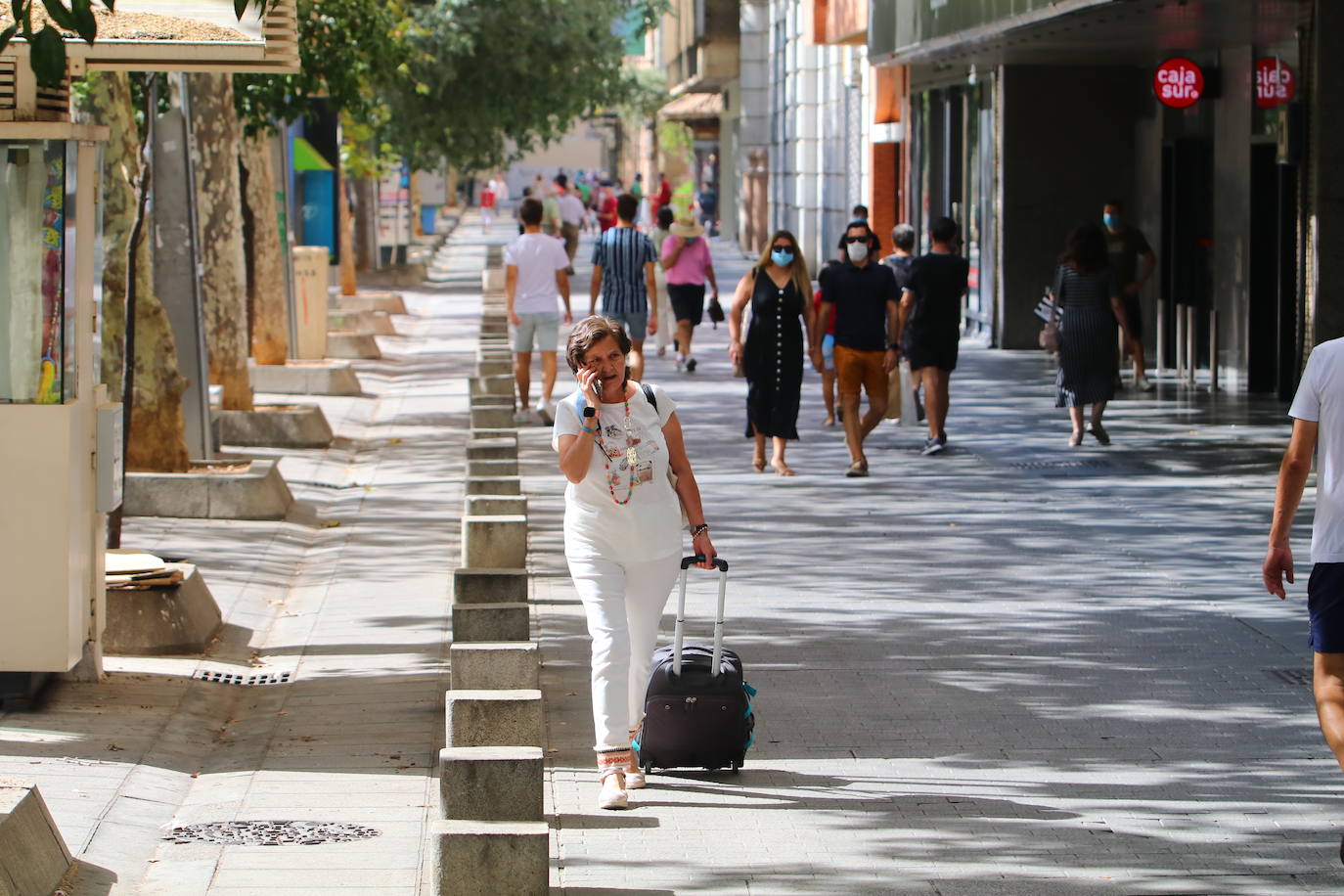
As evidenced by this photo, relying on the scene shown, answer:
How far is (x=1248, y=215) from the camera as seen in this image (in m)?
18.1

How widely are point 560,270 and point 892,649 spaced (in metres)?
9.47

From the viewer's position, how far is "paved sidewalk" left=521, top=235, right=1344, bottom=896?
18.4 ft

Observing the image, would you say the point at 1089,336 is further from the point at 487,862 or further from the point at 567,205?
the point at 567,205

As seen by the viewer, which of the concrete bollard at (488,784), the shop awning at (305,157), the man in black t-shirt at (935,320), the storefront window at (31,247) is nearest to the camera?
the concrete bollard at (488,784)

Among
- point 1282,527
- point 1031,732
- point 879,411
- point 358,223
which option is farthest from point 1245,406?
point 358,223

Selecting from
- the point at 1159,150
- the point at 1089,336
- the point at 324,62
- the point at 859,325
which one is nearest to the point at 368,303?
the point at 324,62

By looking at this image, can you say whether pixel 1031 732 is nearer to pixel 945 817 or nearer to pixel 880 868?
pixel 945 817

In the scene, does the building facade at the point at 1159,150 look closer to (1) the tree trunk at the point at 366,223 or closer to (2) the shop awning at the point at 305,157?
(2) the shop awning at the point at 305,157

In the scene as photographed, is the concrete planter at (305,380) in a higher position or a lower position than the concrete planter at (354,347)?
lower

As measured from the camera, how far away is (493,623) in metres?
7.21

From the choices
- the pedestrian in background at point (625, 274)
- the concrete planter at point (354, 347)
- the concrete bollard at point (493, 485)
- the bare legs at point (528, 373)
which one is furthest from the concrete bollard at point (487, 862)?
the concrete planter at point (354, 347)

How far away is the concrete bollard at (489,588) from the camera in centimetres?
787

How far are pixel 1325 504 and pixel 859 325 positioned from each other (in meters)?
7.97

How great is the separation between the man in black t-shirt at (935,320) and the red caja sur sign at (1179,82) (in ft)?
15.6
